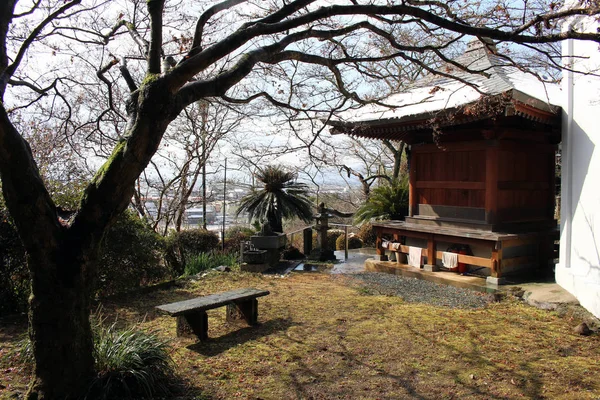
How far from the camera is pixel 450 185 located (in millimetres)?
9062

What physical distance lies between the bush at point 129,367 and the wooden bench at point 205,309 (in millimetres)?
688

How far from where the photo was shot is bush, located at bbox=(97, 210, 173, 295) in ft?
22.0

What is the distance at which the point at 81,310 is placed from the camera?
10.3 ft

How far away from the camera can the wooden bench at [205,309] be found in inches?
181

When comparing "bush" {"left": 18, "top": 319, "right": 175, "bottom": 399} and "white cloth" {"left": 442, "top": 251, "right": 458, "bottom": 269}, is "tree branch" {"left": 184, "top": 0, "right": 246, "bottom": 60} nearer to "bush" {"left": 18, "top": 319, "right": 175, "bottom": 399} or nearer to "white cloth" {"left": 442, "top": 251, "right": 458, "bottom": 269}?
"bush" {"left": 18, "top": 319, "right": 175, "bottom": 399}

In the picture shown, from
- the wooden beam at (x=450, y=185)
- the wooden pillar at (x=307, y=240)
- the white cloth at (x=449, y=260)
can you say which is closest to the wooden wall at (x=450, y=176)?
the wooden beam at (x=450, y=185)

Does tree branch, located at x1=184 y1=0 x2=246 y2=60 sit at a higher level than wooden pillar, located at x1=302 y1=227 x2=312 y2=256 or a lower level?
higher

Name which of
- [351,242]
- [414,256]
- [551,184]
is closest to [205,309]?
[414,256]

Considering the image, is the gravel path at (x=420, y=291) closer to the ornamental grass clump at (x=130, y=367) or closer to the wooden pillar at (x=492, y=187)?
the wooden pillar at (x=492, y=187)

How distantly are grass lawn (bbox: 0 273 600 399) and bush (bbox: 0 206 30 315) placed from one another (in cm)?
49

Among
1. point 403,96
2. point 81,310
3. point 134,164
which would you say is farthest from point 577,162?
point 81,310

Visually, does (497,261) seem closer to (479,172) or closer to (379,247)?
(479,172)

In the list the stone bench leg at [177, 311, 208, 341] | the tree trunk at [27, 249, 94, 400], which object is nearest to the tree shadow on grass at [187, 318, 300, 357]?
the stone bench leg at [177, 311, 208, 341]

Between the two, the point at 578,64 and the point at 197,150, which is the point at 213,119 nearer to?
the point at 197,150
